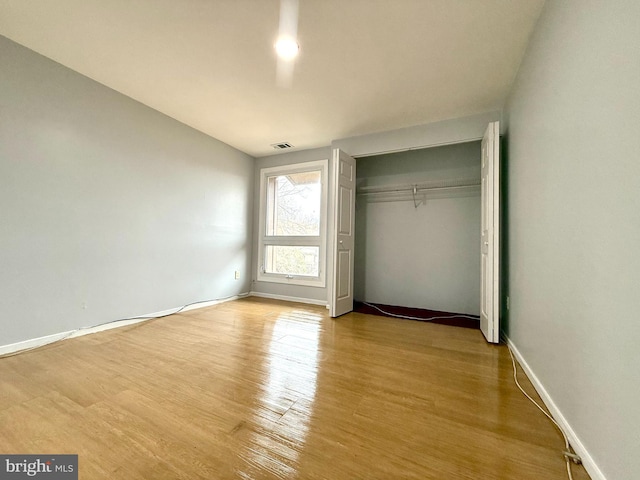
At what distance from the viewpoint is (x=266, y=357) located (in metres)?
1.96

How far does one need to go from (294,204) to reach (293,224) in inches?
13.7

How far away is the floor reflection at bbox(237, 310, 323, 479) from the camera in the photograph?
3.27 feet

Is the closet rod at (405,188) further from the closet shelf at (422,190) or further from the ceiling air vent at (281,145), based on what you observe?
the ceiling air vent at (281,145)

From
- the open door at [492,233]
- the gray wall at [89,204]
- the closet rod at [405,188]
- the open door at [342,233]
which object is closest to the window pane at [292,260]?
the open door at [342,233]

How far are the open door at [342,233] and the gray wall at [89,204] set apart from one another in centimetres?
189

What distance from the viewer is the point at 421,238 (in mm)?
3701

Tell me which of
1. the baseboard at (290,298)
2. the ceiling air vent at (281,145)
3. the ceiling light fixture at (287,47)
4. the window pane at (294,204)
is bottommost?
the baseboard at (290,298)

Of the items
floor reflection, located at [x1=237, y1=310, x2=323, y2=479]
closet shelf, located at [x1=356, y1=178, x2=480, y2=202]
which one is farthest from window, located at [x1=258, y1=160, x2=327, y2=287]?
floor reflection, located at [x1=237, y1=310, x2=323, y2=479]

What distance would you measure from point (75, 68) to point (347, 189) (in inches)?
118

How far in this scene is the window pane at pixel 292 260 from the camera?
403 cm

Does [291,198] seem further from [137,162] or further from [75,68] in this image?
[75,68]

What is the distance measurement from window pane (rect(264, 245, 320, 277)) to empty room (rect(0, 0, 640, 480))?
3.6 inches

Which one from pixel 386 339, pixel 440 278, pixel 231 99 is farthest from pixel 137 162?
pixel 440 278

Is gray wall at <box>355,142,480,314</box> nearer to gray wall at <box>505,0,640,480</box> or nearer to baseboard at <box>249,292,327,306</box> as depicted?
baseboard at <box>249,292,327,306</box>
